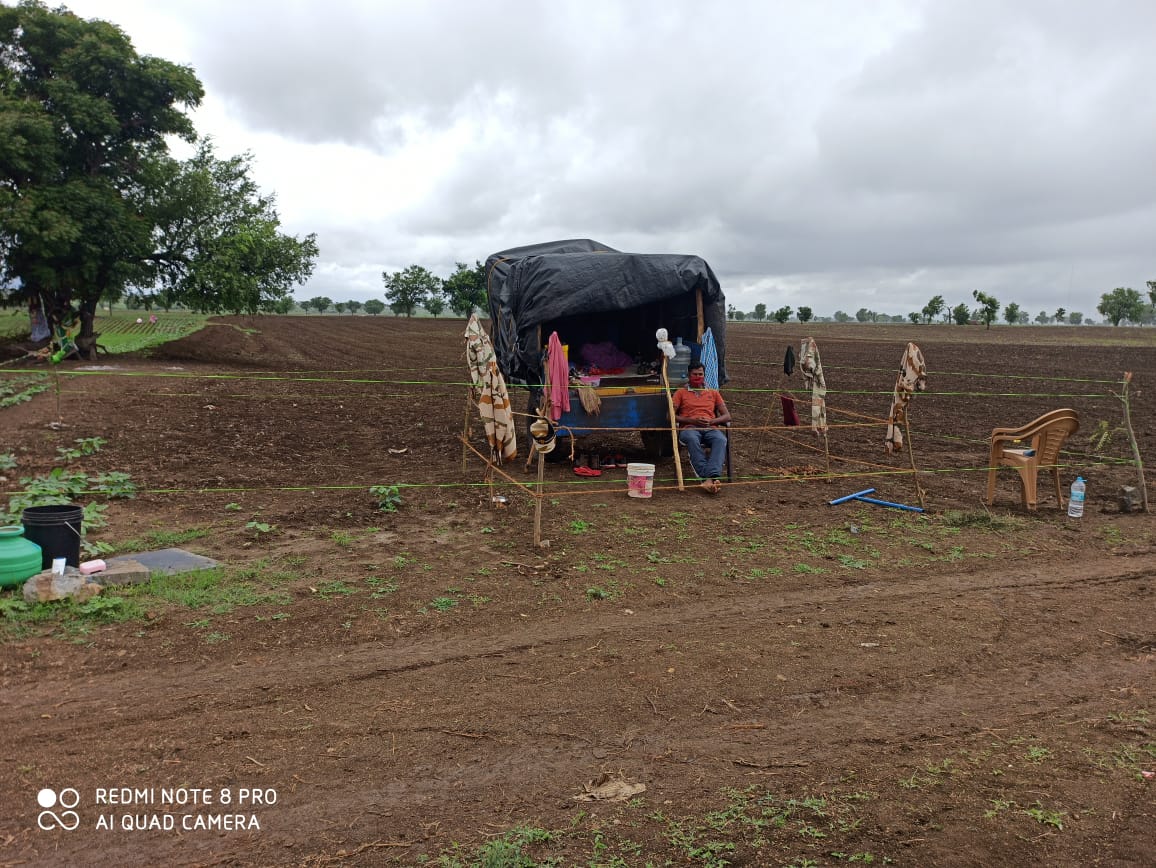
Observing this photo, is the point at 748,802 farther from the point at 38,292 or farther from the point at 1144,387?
the point at 38,292

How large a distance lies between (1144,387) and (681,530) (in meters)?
20.3

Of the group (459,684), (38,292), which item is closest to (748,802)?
(459,684)

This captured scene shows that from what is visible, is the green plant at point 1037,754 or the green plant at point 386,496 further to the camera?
the green plant at point 386,496

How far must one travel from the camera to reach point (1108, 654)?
15.8 feet

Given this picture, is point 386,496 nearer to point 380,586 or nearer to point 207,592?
point 380,586

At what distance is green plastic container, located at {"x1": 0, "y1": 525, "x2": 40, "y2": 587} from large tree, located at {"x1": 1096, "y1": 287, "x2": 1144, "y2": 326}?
9994 centimetres

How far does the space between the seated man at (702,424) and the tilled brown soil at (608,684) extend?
403 mm

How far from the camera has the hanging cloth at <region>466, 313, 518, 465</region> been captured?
8.73m

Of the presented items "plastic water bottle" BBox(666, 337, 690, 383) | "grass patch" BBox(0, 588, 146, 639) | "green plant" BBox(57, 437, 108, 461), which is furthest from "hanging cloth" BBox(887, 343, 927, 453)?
"green plant" BBox(57, 437, 108, 461)

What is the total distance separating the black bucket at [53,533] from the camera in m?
5.52

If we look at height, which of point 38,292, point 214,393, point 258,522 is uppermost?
point 38,292

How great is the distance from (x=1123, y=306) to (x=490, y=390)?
97.3 meters

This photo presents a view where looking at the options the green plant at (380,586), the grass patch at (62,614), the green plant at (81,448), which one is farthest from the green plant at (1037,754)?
the green plant at (81,448)

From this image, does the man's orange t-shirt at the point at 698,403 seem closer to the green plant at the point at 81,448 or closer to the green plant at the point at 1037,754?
the green plant at the point at 1037,754
